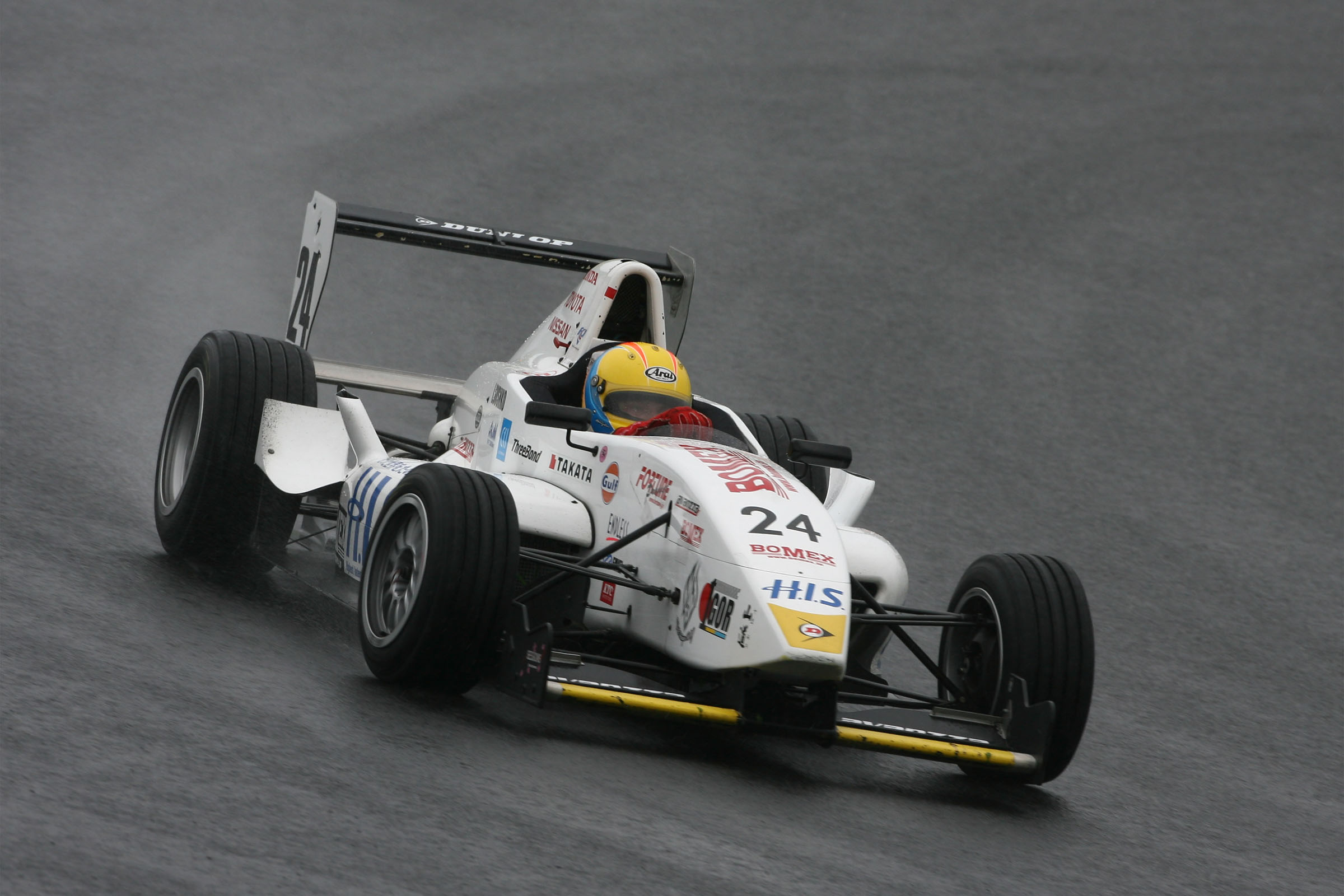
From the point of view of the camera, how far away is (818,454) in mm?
7398

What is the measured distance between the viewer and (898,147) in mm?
19734

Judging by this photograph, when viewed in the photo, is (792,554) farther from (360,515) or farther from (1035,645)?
(360,515)

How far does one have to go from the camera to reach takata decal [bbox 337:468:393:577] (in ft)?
24.2

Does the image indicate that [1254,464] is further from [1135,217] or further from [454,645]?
[454,645]

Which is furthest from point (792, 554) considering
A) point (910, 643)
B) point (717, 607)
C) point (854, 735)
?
point (910, 643)

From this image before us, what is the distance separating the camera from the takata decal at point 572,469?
275 inches

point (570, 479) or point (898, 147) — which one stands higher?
point (898, 147)

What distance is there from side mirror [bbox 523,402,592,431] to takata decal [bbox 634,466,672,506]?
380 millimetres

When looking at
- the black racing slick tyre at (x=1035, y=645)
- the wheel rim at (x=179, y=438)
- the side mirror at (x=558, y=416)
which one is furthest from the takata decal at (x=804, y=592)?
the wheel rim at (x=179, y=438)

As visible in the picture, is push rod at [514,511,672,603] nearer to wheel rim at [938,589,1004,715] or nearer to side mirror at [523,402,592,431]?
side mirror at [523,402,592,431]

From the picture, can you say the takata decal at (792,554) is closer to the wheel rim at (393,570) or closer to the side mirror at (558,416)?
the side mirror at (558,416)

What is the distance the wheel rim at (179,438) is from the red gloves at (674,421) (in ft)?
7.70

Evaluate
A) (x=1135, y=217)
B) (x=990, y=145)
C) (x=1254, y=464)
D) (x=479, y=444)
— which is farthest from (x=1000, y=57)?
(x=479, y=444)

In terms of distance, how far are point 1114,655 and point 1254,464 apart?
14.7ft
